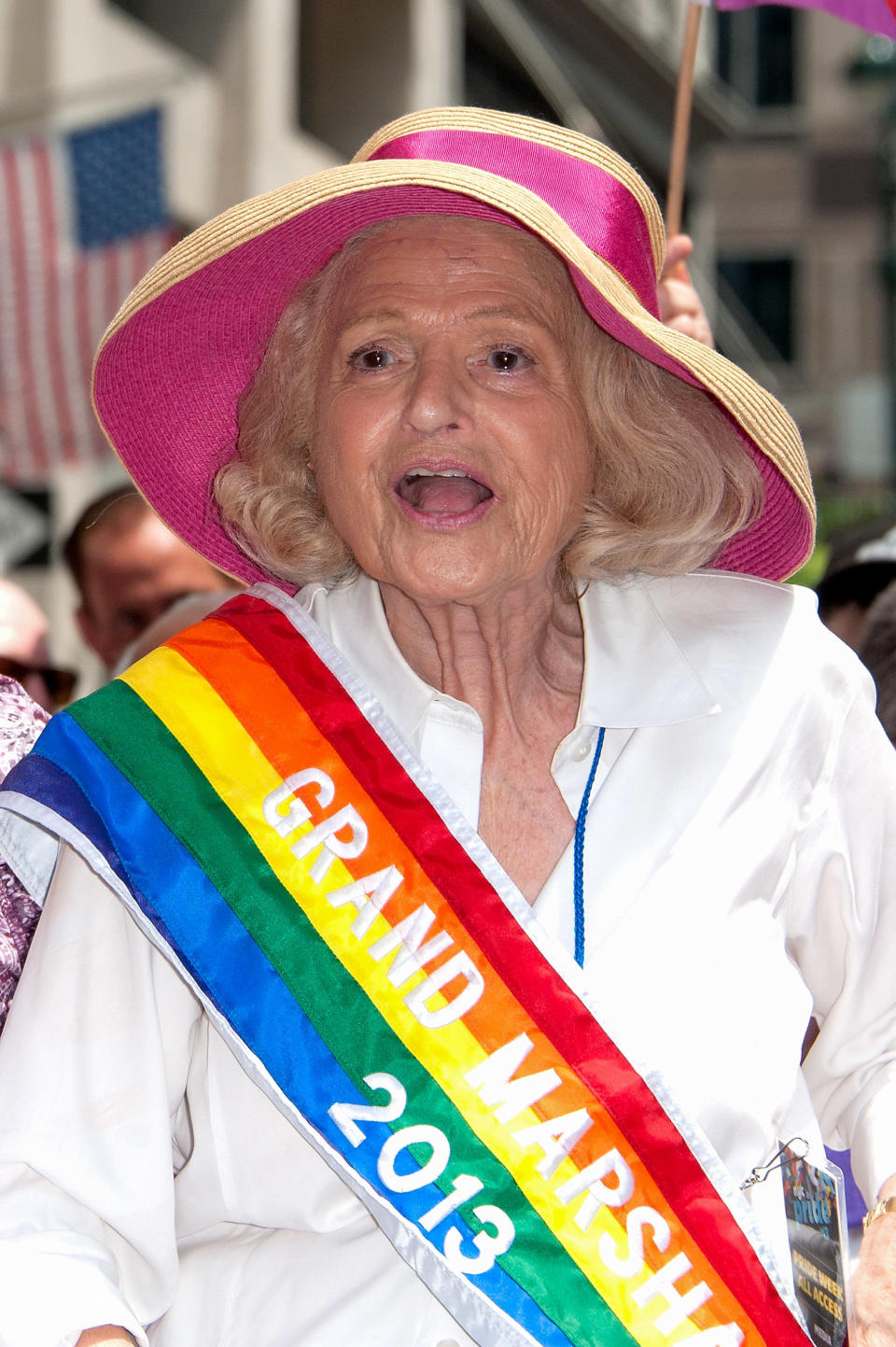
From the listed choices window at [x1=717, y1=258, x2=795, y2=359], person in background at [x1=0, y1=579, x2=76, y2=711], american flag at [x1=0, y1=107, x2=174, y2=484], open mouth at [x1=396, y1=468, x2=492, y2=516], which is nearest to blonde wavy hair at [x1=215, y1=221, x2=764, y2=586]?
open mouth at [x1=396, y1=468, x2=492, y2=516]

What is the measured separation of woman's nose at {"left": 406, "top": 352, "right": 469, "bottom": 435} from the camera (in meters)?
2.00

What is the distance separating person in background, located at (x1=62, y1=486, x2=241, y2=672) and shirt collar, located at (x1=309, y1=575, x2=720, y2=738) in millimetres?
2431

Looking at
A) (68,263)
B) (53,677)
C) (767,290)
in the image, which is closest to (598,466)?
(53,677)

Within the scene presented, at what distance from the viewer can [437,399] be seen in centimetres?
201

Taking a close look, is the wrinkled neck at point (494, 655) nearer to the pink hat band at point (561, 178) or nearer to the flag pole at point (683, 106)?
the pink hat band at point (561, 178)

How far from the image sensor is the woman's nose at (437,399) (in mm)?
2004

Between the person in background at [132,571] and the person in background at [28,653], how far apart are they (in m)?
0.77

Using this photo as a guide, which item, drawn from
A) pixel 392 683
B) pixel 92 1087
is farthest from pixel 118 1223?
pixel 392 683

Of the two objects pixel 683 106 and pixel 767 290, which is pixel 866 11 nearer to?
pixel 683 106

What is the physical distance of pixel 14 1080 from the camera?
174cm

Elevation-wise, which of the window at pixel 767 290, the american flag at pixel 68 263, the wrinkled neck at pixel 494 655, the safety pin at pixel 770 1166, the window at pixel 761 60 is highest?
the wrinkled neck at pixel 494 655

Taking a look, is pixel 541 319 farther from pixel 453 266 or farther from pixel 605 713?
pixel 605 713

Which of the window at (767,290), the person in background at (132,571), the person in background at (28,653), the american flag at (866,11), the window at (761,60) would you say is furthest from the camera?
the window at (761,60)

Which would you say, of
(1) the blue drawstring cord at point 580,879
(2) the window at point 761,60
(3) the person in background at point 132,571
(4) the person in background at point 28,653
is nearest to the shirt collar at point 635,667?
(1) the blue drawstring cord at point 580,879
